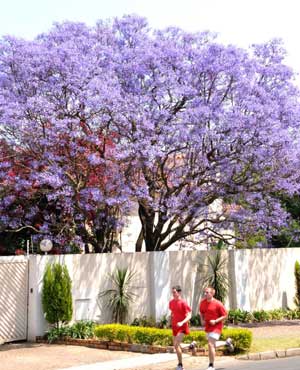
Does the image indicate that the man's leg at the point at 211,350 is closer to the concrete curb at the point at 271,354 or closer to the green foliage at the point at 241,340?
the concrete curb at the point at 271,354

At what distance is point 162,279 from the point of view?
1767 cm

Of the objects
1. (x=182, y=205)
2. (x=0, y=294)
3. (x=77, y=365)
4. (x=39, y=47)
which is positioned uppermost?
(x=39, y=47)

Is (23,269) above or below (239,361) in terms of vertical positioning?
above

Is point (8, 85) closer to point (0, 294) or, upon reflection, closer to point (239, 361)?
point (0, 294)

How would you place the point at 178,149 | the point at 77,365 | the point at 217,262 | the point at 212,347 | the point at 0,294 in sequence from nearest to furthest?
the point at 212,347, the point at 77,365, the point at 0,294, the point at 178,149, the point at 217,262

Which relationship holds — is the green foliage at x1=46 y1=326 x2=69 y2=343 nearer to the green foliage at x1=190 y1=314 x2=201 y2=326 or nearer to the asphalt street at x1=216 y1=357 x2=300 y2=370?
the green foliage at x1=190 y1=314 x2=201 y2=326

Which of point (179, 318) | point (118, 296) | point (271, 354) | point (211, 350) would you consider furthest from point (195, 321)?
point (211, 350)

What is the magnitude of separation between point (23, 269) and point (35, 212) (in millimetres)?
4458

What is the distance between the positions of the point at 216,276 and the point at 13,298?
680cm

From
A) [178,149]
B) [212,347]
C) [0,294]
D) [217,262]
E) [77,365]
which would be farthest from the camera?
[217,262]

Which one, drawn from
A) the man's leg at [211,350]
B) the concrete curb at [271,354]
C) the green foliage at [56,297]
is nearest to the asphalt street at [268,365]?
the concrete curb at [271,354]

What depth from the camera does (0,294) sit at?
49.5ft

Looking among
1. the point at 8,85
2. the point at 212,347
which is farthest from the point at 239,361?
the point at 8,85

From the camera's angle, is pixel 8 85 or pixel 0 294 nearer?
pixel 0 294
